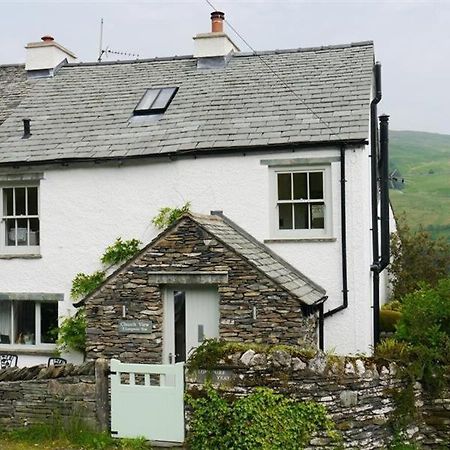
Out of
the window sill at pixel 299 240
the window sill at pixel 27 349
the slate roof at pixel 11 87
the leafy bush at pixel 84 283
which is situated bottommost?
the window sill at pixel 27 349

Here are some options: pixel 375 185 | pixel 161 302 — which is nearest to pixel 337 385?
pixel 161 302

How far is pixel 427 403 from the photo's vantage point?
11047mm

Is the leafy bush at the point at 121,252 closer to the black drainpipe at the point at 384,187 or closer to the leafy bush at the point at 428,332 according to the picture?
the black drainpipe at the point at 384,187

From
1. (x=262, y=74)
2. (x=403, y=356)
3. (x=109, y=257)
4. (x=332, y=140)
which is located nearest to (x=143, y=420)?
(x=403, y=356)

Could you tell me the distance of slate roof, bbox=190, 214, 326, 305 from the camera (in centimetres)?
1271

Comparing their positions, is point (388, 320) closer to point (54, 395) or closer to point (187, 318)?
point (187, 318)

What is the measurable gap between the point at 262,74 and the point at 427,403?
9.79 metres

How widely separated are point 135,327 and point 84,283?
9.61 feet

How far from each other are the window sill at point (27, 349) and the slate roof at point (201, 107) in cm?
441

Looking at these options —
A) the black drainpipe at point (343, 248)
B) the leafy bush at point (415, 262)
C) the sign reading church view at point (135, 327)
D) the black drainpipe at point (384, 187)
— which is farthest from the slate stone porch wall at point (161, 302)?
the leafy bush at point (415, 262)

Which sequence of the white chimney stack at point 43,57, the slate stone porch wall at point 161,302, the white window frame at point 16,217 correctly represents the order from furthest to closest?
1. the white chimney stack at point 43,57
2. the white window frame at point 16,217
3. the slate stone porch wall at point 161,302

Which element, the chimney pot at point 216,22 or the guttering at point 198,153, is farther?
the chimney pot at point 216,22

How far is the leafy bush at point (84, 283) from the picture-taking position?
51.0ft

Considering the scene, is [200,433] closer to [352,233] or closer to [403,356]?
[403,356]
